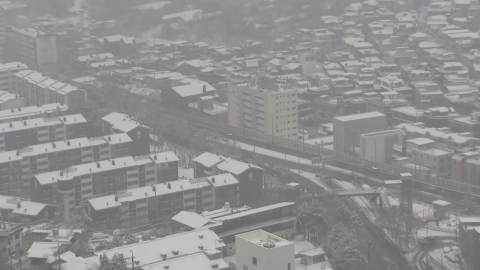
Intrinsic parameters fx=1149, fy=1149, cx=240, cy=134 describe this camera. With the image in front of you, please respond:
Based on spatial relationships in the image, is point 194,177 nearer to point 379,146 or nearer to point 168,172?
point 168,172

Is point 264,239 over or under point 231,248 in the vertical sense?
over

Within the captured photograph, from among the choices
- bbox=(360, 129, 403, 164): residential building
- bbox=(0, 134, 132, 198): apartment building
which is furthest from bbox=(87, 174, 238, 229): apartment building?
bbox=(360, 129, 403, 164): residential building

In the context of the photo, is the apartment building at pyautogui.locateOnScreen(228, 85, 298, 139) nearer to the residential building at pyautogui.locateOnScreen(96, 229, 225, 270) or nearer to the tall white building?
the residential building at pyautogui.locateOnScreen(96, 229, 225, 270)

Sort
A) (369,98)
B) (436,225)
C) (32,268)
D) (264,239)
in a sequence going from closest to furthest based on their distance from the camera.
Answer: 1. (264,239)
2. (32,268)
3. (436,225)
4. (369,98)

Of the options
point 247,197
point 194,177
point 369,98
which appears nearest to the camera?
point 247,197

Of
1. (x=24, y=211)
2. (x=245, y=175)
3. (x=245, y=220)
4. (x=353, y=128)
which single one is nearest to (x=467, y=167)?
(x=353, y=128)

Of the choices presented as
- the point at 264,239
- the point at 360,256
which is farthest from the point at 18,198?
the point at 264,239

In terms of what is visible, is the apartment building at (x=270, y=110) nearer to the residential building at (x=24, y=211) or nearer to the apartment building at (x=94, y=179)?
the apartment building at (x=94, y=179)

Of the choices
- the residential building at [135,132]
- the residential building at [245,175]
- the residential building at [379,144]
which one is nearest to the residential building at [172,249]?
the residential building at [245,175]
